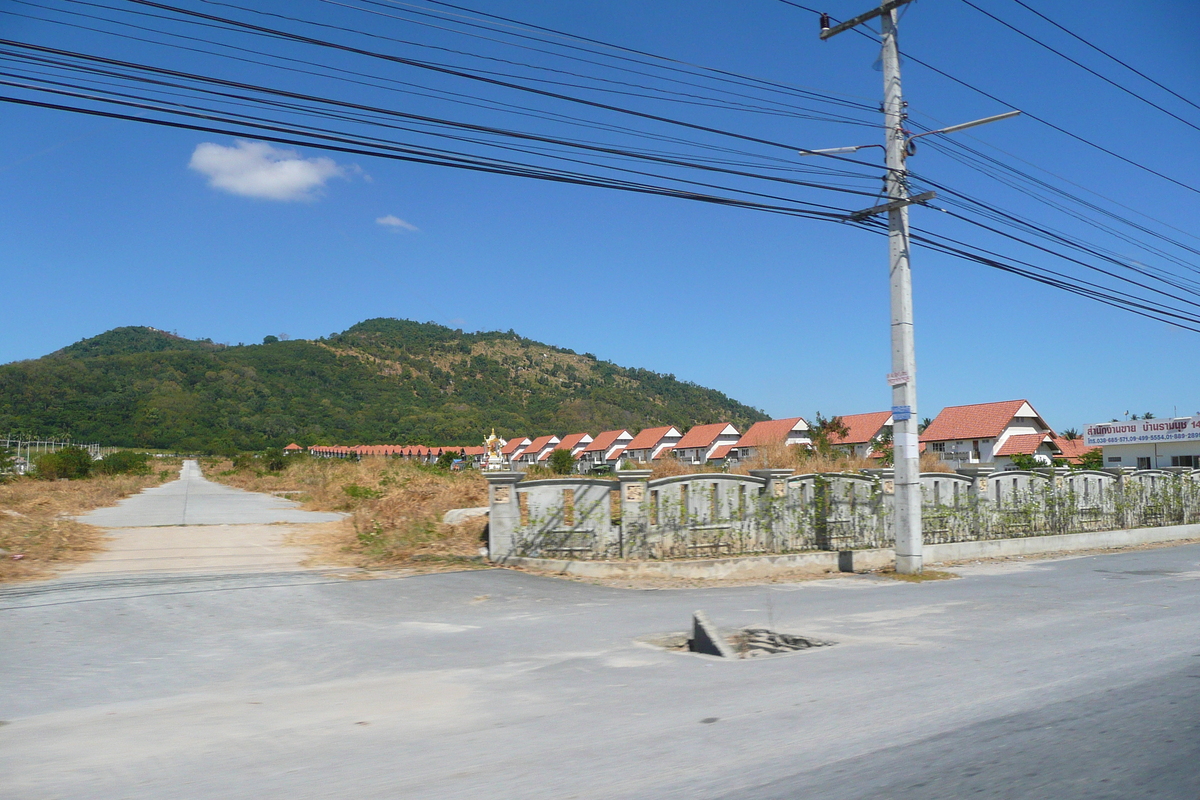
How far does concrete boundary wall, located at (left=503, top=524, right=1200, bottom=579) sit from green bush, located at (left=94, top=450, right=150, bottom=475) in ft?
155

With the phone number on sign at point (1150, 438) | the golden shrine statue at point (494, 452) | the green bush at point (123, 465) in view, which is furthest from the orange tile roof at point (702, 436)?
the green bush at point (123, 465)

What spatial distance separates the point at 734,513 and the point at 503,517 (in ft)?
13.4

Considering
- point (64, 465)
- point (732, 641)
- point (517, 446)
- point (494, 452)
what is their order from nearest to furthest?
1. point (732, 641)
2. point (64, 465)
3. point (494, 452)
4. point (517, 446)

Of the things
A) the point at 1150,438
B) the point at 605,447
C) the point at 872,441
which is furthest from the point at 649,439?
the point at 1150,438

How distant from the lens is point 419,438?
10981 cm

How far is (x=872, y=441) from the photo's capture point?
55.2 m

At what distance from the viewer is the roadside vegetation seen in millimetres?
12424

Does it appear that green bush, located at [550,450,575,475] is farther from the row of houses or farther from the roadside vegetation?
the roadside vegetation

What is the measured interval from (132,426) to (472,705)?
112 metres

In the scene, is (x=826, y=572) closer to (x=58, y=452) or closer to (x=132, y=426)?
(x=58, y=452)

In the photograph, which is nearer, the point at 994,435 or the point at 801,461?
the point at 801,461

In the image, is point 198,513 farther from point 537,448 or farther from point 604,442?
point 604,442

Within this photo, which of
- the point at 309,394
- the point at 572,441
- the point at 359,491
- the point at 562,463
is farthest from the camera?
the point at 572,441

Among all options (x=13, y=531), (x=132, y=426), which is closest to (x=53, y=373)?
(x=132, y=426)
